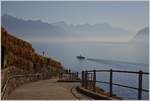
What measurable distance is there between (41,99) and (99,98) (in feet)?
7.19

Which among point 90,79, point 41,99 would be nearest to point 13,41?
point 90,79

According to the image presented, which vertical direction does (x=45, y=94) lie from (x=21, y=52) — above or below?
below

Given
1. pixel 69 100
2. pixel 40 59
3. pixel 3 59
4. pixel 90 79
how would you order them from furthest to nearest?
1. pixel 40 59
2. pixel 90 79
3. pixel 3 59
4. pixel 69 100

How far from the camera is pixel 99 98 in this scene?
14.4 meters

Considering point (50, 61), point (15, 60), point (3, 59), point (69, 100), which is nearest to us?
point (69, 100)

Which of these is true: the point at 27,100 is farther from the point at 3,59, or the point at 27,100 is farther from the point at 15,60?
the point at 15,60

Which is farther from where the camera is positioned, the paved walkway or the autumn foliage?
the autumn foliage

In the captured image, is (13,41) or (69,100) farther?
(13,41)

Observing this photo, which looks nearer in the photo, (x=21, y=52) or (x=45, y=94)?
(x=45, y=94)

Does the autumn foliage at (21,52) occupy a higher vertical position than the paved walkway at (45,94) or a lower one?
higher

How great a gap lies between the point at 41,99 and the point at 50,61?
45905mm

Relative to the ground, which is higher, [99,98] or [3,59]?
[3,59]

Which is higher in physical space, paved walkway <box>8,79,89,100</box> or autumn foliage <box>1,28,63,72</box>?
autumn foliage <box>1,28,63,72</box>

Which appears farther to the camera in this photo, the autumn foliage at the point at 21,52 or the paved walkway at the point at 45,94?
the autumn foliage at the point at 21,52
